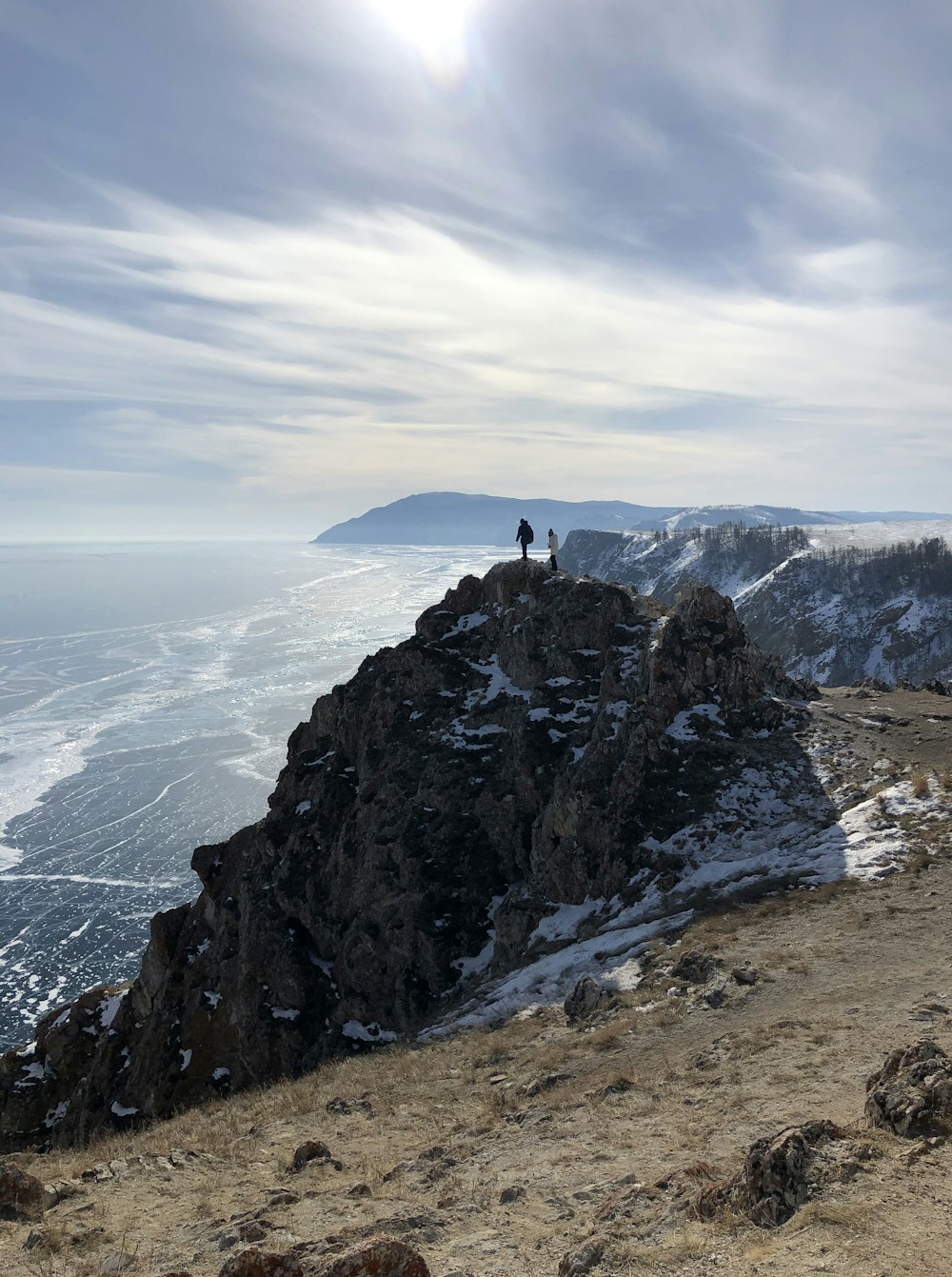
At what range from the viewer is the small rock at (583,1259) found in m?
7.17

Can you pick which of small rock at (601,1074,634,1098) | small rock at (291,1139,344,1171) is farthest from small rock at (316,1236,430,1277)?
small rock at (601,1074,634,1098)

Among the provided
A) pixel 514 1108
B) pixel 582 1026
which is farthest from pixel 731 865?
pixel 514 1108

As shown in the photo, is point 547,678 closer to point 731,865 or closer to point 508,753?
point 508,753

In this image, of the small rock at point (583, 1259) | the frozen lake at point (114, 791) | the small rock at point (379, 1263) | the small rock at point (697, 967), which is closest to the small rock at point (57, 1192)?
the small rock at point (379, 1263)

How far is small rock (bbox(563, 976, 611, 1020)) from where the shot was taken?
1788 centimetres

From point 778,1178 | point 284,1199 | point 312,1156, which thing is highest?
point 778,1178

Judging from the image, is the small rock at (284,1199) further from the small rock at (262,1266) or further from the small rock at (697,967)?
the small rock at (697,967)

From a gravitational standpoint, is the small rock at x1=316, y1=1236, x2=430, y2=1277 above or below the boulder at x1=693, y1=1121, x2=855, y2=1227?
below

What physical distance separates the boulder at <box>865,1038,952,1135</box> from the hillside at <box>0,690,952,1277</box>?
25cm

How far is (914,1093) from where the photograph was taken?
862 cm

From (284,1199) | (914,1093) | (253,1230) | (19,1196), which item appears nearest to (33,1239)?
(19,1196)

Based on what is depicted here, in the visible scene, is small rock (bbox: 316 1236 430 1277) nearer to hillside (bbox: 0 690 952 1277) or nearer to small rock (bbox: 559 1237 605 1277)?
hillside (bbox: 0 690 952 1277)

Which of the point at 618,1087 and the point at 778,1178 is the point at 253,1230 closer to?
the point at 618,1087

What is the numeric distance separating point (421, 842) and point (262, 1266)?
27179 millimetres
